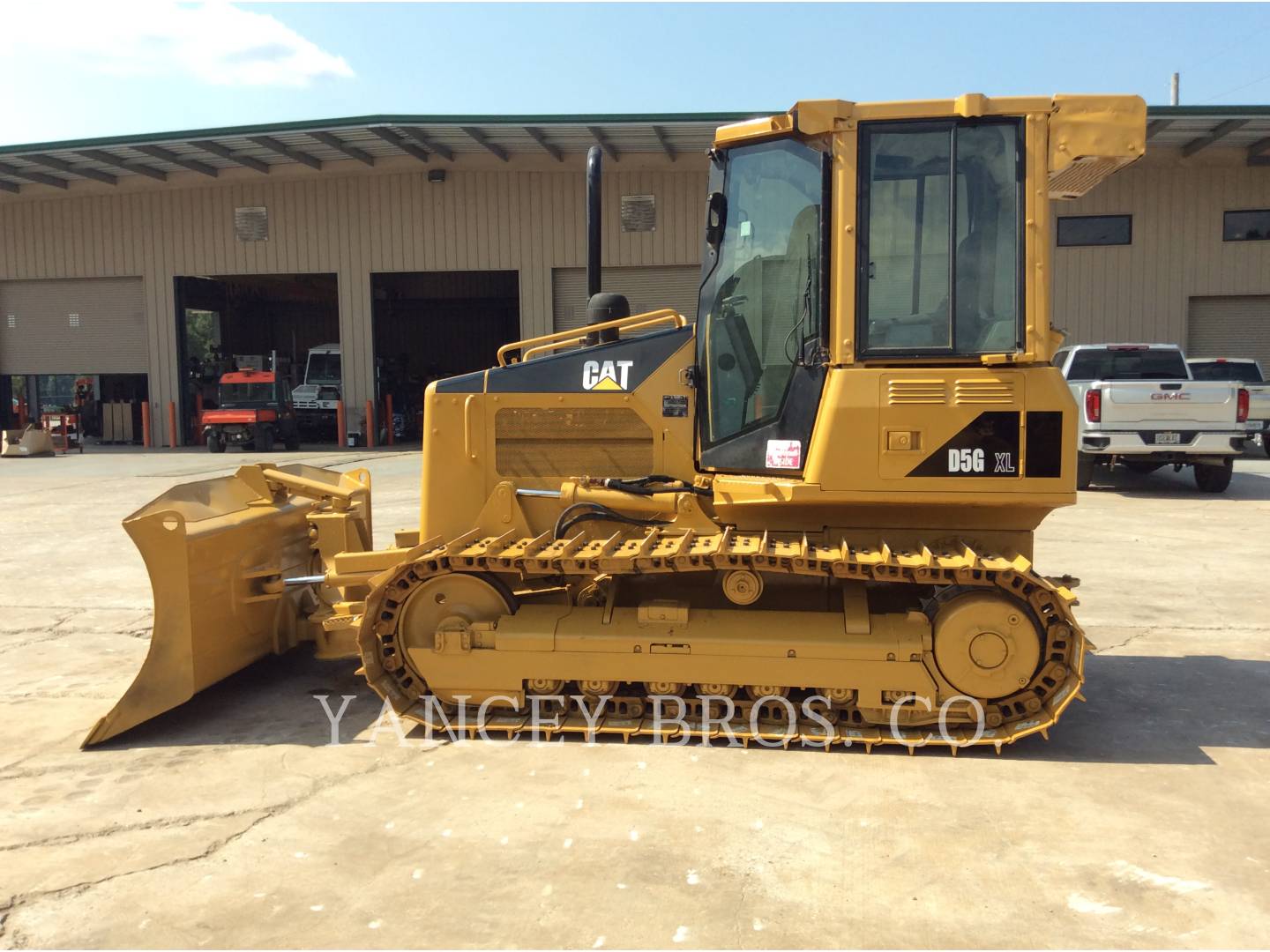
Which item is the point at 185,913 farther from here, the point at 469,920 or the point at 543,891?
the point at 543,891

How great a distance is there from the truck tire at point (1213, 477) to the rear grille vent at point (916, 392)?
1157 cm

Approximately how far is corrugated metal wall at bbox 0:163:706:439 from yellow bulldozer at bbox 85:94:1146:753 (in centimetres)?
1791

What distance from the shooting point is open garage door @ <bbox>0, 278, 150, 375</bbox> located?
85.0 feet

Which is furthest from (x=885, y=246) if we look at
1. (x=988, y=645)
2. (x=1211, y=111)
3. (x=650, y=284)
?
(x=650, y=284)

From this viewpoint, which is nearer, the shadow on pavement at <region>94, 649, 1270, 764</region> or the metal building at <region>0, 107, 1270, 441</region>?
the shadow on pavement at <region>94, 649, 1270, 764</region>

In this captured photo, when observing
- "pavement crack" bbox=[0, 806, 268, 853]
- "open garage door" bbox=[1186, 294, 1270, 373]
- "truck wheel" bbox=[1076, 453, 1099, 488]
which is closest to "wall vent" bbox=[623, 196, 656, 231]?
"truck wheel" bbox=[1076, 453, 1099, 488]

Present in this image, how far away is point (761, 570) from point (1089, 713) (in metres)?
2.03

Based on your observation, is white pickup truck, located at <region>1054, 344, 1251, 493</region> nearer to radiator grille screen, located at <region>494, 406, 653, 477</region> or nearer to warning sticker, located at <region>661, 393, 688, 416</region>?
warning sticker, located at <region>661, 393, 688, 416</region>

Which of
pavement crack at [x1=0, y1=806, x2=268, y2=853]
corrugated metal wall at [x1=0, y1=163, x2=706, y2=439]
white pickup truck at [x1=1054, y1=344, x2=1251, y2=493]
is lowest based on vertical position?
pavement crack at [x1=0, y1=806, x2=268, y2=853]

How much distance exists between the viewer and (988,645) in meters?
4.41

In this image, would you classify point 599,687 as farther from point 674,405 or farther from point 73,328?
point 73,328

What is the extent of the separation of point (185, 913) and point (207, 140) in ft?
71.0

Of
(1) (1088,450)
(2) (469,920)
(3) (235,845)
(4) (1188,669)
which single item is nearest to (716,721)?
(2) (469,920)

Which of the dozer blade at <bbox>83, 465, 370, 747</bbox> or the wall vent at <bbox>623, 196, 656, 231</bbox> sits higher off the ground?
the wall vent at <bbox>623, 196, 656, 231</bbox>
